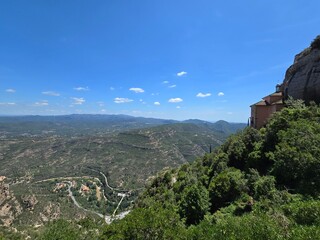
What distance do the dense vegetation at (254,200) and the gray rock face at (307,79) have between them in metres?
5.52

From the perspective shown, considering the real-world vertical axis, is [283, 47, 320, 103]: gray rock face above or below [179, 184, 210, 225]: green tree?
above

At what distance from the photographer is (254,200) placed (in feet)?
70.8

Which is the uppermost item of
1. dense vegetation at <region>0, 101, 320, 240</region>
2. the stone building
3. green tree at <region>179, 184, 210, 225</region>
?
the stone building

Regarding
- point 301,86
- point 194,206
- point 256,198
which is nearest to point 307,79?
point 301,86

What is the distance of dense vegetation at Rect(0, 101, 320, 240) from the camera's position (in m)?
12.9

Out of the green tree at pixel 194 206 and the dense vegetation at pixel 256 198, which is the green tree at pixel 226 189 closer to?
the dense vegetation at pixel 256 198

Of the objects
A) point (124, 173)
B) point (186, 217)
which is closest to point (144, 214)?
point (186, 217)

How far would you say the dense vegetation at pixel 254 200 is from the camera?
12.9 meters

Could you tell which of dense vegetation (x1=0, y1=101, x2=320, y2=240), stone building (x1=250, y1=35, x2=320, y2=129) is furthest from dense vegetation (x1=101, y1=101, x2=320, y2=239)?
stone building (x1=250, y1=35, x2=320, y2=129)

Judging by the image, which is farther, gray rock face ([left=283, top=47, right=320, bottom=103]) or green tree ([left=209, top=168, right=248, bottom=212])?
gray rock face ([left=283, top=47, right=320, bottom=103])

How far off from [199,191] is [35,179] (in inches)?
5752

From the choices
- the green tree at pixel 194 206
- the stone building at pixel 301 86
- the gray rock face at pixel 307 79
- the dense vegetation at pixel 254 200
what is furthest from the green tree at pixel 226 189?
the gray rock face at pixel 307 79

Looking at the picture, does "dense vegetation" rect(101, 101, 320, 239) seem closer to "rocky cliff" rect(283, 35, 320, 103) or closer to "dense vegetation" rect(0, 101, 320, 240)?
"dense vegetation" rect(0, 101, 320, 240)

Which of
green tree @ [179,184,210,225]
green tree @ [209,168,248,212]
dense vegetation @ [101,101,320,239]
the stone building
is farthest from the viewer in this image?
the stone building
